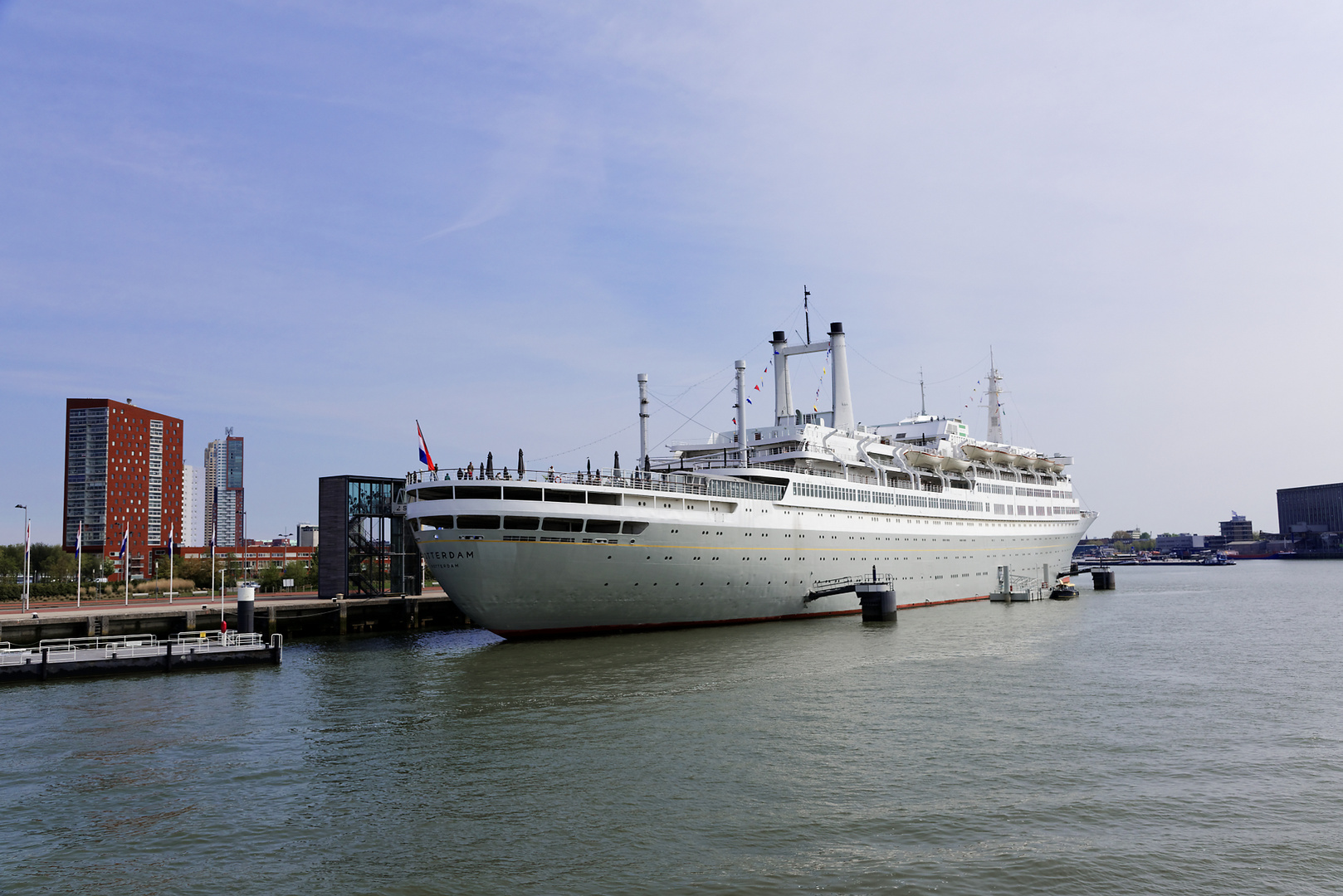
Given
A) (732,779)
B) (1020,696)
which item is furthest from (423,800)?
(1020,696)

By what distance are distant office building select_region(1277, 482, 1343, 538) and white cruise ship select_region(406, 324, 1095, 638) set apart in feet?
514

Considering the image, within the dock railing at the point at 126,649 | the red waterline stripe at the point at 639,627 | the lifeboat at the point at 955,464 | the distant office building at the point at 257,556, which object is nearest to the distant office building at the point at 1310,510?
the lifeboat at the point at 955,464

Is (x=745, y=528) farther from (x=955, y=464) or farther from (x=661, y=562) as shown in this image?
(x=955, y=464)

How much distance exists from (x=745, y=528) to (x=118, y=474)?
10957 cm

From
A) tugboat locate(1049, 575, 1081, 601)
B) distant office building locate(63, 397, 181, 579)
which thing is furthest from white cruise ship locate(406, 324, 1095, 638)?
distant office building locate(63, 397, 181, 579)

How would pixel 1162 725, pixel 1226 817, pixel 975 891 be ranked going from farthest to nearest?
pixel 1162 725 → pixel 1226 817 → pixel 975 891

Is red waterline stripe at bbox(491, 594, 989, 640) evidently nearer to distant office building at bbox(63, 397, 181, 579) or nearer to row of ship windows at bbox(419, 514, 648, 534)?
row of ship windows at bbox(419, 514, 648, 534)

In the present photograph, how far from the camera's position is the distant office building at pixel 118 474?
113625mm

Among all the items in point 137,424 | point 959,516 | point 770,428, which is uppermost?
point 137,424

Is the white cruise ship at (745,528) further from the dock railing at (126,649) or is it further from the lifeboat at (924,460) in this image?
the dock railing at (126,649)

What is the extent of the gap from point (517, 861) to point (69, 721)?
49.2 ft

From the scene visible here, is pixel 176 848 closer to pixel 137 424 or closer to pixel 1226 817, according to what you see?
pixel 1226 817

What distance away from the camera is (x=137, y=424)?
388 feet

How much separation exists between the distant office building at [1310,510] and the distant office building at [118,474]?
211m
